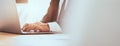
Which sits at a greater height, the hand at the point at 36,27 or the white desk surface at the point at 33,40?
the hand at the point at 36,27

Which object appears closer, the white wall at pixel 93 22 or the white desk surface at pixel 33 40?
the white desk surface at pixel 33 40

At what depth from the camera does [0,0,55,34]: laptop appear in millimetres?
1095

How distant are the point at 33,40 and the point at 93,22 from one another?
1.24 ft

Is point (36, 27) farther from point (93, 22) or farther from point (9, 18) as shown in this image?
point (93, 22)

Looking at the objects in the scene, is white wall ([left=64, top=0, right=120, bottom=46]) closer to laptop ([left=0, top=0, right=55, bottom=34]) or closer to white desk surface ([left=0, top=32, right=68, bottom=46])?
white desk surface ([left=0, top=32, right=68, bottom=46])

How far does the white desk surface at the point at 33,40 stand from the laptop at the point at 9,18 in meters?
0.03

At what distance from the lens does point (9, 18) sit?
112 cm

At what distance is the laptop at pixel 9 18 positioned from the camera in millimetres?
1095

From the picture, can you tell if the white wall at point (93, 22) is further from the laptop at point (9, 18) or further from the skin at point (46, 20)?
the laptop at point (9, 18)

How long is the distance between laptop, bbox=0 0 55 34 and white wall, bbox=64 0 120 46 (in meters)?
0.29

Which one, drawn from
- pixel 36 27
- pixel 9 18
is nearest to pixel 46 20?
pixel 36 27

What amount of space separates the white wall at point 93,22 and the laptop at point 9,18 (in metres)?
0.29

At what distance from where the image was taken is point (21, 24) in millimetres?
1137

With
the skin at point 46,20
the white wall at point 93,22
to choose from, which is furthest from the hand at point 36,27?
the white wall at point 93,22
